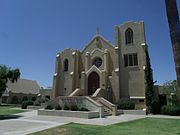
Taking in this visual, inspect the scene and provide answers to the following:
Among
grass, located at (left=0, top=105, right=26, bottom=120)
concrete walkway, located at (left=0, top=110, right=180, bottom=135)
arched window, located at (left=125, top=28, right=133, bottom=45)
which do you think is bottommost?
concrete walkway, located at (left=0, top=110, right=180, bottom=135)

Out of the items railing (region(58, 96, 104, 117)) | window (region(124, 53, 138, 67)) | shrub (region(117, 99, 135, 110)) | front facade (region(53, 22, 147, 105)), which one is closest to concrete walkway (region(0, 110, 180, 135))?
railing (region(58, 96, 104, 117))

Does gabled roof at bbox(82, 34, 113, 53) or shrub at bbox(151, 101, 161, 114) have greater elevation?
gabled roof at bbox(82, 34, 113, 53)

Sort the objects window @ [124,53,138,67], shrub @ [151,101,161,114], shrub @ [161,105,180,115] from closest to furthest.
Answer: shrub @ [161,105,180,115] → shrub @ [151,101,161,114] → window @ [124,53,138,67]

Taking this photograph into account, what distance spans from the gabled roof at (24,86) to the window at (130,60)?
130ft

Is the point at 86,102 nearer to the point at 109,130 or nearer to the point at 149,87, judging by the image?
the point at 149,87

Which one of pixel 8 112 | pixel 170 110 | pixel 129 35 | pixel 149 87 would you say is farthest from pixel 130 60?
pixel 8 112

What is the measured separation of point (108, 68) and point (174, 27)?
2443cm

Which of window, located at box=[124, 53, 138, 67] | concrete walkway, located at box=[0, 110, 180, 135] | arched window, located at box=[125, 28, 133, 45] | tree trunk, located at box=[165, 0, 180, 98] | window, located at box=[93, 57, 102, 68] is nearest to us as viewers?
tree trunk, located at box=[165, 0, 180, 98]

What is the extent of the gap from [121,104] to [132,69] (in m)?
6.42

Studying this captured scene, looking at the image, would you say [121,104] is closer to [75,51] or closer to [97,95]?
[97,95]

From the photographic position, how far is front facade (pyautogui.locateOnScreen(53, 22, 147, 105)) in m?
30.3

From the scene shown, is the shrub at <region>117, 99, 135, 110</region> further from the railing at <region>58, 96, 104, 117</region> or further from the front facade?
the railing at <region>58, 96, 104, 117</region>

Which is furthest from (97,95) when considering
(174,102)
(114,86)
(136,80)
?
(174,102)

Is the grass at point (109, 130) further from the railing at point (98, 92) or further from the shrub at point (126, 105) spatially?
the railing at point (98, 92)
